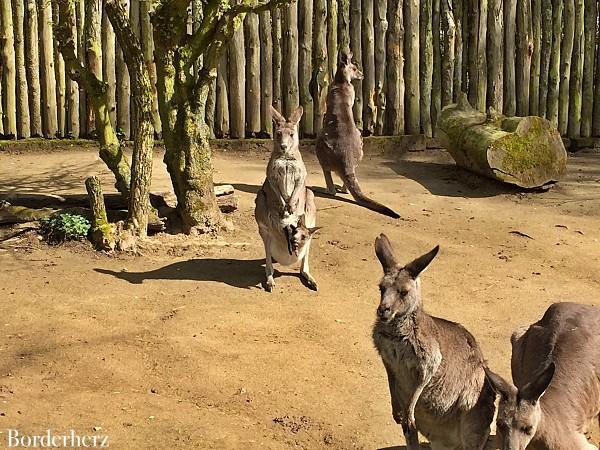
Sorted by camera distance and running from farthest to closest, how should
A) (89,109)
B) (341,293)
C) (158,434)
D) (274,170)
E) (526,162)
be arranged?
(89,109) → (526,162) → (274,170) → (341,293) → (158,434)

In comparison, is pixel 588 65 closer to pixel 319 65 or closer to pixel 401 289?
pixel 319 65

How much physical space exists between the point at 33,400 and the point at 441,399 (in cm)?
249

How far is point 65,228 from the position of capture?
27.3ft

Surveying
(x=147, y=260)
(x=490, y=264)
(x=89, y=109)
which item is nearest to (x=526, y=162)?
(x=490, y=264)

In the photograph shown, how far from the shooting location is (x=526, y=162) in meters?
10.6

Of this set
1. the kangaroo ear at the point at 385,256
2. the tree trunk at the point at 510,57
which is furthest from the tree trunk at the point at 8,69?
the kangaroo ear at the point at 385,256

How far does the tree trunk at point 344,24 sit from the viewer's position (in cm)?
1212

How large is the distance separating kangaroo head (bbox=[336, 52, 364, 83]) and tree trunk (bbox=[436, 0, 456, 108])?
1676 millimetres

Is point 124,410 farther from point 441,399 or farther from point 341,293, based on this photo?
point 341,293

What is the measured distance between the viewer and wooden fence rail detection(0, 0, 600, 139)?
1180 centimetres

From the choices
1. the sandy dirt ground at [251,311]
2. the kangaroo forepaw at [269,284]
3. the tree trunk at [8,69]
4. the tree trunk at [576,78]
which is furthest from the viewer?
the tree trunk at [576,78]

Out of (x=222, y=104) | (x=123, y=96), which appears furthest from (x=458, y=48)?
(x=123, y=96)

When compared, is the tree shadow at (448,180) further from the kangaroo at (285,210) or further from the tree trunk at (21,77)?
the tree trunk at (21,77)

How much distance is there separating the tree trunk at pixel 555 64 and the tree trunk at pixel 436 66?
1605 mm
